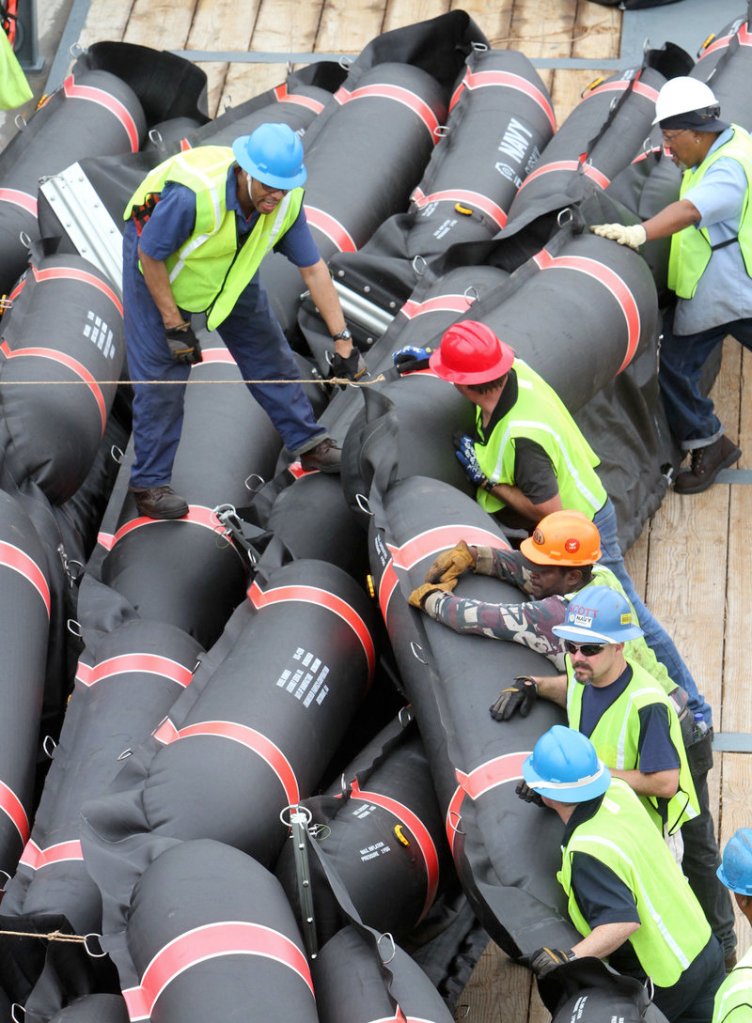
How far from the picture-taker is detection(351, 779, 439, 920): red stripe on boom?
541 cm

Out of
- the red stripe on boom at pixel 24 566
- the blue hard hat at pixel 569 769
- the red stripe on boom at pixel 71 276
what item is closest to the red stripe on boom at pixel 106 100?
the red stripe on boom at pixel 71 276

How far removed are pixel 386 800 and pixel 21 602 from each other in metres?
1.53

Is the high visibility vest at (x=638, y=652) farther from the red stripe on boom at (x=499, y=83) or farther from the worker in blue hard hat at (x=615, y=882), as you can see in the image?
the red stripe on boom at (x=499, y=83)

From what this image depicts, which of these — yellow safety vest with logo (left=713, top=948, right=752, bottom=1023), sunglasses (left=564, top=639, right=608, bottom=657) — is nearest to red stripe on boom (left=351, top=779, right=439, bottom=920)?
sunglasses (left=564, top=639, right=608, bottom=657)

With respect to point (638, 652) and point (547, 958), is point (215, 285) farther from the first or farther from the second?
point (547, 958)

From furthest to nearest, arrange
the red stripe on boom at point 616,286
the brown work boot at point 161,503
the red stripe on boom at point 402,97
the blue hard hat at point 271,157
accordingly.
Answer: the red stripe on boom at point 402,97
the red stripe on boom at point 616,286
the brown work boot at point 161,503
the blue hard hat at point 271,157

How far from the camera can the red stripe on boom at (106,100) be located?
28.2ft

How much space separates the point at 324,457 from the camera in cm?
651

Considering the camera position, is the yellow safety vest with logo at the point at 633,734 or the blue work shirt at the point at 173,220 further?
the blue work shirt at the point at 173,220

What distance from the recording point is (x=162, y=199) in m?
5.79

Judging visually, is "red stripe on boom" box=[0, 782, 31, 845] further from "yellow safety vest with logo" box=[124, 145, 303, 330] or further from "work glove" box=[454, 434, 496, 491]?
"work glove" box=[454, 434, 496, 491]

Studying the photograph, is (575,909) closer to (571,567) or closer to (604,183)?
(571,567)

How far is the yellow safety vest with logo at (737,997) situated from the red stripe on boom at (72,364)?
3.62 metres

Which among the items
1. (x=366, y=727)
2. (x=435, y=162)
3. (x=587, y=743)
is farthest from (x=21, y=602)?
(x=435, y=162)
